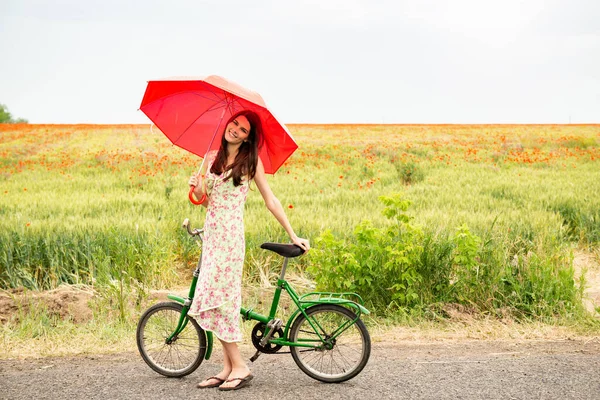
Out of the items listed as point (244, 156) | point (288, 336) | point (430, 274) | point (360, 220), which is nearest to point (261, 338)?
point (288, 336)

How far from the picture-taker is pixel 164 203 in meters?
13.9

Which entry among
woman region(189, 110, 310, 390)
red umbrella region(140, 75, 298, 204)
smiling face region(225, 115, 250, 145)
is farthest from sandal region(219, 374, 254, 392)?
smiling face region(225, 115, 250, 145)

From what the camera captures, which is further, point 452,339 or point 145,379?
point 452,339

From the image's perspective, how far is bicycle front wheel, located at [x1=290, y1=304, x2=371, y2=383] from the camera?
5.08 metres

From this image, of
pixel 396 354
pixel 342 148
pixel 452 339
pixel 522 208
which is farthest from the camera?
pixel 342 148

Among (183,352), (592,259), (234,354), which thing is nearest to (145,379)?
(183,352)

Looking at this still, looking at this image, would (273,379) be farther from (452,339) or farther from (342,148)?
(342,148)

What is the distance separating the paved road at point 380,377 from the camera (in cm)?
510

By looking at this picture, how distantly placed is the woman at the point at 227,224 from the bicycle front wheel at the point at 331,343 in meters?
0.54

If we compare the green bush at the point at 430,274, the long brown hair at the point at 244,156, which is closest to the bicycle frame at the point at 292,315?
the long brown hair at the point at 244,156

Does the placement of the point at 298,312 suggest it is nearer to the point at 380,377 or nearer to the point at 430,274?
the point at 380,377

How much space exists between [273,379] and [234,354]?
1.54ft

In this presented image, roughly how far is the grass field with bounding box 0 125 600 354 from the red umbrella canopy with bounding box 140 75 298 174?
201 cm

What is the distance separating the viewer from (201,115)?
562cm
